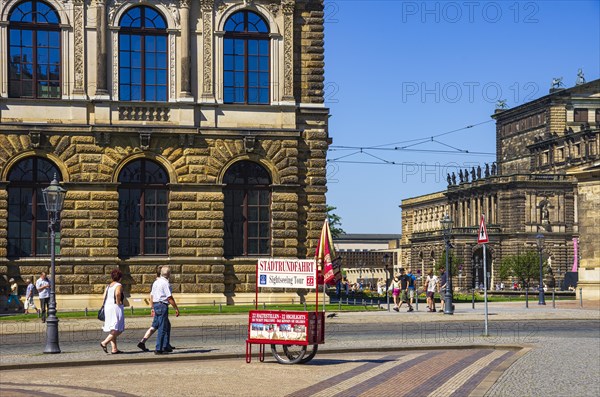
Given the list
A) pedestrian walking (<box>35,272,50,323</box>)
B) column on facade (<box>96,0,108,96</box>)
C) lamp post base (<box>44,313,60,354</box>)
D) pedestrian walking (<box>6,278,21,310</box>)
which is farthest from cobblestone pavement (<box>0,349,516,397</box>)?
column on facade (<box>96,0,108,96</box>)

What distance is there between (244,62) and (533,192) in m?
111

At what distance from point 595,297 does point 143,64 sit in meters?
29.4

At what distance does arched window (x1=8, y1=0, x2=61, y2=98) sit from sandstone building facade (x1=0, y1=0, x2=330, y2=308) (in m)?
0.04

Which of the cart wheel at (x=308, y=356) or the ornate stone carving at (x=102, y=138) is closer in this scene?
the cart wheel at (x=308, y=356)

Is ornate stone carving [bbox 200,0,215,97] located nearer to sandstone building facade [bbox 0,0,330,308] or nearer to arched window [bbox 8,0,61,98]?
sandstone building facade [bbox 0,0,330,308]

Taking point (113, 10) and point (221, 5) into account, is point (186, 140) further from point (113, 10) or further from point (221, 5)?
point (113, 10)

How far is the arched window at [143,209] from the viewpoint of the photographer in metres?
45.1

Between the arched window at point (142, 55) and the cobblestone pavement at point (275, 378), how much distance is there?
2324 centimetres

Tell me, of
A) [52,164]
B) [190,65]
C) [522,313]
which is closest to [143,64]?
[190,65]

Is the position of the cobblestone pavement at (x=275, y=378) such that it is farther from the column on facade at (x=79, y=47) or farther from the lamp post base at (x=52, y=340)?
the column on facade at (x=79, y=47)

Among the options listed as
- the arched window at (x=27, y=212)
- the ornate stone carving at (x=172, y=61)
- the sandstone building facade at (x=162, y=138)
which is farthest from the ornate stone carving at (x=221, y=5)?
the arched window at (x=27, y=212)

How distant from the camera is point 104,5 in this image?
148 feet

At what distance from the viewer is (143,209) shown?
4528cm

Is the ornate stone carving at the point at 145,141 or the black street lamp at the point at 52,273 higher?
the ornate stone carving at the point at 145,141
